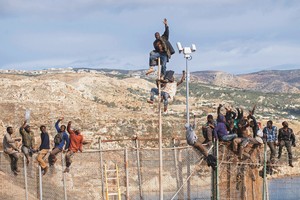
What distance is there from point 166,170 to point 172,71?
10148 millimetres

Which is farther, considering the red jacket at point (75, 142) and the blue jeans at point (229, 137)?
the red jacket at point (75, 142)

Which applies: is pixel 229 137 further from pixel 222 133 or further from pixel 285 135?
pixel 285 135

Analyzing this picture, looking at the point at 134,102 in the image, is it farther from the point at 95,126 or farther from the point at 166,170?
the point at 166,170

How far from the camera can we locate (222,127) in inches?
778

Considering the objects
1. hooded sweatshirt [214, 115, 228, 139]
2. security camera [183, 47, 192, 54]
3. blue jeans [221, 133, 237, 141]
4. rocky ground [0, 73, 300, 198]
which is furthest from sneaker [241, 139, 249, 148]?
rocky ground [0, 73, 300, 198]

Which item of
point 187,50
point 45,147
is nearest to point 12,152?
point 45,147

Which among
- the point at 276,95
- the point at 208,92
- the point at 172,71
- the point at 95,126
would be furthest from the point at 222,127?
the point at 276,95

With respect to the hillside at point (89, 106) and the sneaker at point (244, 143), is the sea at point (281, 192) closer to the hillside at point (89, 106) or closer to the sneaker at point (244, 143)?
the hillside at point (89, 106)

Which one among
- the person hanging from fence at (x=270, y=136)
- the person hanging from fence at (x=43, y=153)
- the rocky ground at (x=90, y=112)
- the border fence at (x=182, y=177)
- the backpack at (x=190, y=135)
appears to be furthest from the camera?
the rocky ground at (x=90, y=112)

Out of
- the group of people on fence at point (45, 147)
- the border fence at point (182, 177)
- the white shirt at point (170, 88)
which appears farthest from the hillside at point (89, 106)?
the white shirt at point (170, 88)

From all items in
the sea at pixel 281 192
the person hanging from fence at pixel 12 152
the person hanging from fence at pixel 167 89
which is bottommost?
the sea at pixel 281 192

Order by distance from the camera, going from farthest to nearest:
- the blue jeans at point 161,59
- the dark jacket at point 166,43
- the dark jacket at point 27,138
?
1. the dark jacket at point 27,138
2. the dark jacket at point 166,43
3. the blue jeans at point 161,59

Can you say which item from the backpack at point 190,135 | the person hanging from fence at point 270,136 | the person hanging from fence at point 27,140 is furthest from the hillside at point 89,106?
the backpack at point 190,135

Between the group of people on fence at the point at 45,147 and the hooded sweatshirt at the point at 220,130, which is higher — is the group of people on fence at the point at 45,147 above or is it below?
below
